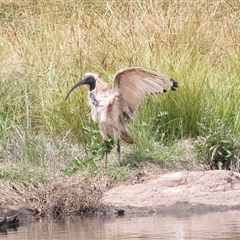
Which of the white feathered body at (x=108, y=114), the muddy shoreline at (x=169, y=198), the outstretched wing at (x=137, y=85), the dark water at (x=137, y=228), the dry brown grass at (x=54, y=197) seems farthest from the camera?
the white feathered body at (x=108, y=114)

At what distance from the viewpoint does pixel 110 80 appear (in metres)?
11.9

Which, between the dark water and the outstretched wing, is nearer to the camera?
the dark water

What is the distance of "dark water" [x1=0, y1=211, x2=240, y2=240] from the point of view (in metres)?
8.35

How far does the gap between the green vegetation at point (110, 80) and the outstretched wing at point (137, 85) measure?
73cm

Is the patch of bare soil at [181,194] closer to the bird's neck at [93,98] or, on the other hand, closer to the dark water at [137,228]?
the dark water at [137,228]

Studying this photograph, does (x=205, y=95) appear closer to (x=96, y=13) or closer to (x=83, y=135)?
(x=83, y=135)

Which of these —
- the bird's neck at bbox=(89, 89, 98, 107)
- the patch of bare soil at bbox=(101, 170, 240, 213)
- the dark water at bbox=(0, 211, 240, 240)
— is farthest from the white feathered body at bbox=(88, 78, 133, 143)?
the dark water at bbox=(0, 211, 240, 240)

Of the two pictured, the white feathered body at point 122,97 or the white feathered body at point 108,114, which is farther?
the white feathered body at point 108,114

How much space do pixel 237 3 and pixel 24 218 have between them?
21.1ft

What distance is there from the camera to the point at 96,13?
48.3ft

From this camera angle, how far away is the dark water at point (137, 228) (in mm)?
8352

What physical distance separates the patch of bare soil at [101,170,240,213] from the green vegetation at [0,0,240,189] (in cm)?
42

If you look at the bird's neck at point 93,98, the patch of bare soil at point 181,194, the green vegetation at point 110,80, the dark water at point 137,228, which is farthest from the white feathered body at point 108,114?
the dark water at point 137,228

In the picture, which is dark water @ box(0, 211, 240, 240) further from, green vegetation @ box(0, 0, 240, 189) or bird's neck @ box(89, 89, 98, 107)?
bird's neck @ box(89, 89, 98, 107)
